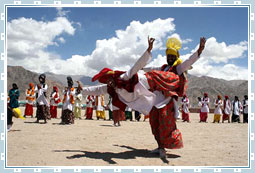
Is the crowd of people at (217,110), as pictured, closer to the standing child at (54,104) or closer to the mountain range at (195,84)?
the standing child at (54,104)

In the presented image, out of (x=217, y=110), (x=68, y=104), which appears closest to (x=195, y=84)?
(x=217, y=110)

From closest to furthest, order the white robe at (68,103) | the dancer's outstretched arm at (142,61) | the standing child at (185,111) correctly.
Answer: the dancer's outstretched arm at (142,61) → the white robe at (68,103) → the standing child at (185,111)

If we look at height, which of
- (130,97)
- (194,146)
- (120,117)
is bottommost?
(194,146)

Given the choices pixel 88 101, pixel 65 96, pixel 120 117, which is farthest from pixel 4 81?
pixel 88 101

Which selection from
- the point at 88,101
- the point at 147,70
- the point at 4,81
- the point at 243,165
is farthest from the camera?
the point at 88,101

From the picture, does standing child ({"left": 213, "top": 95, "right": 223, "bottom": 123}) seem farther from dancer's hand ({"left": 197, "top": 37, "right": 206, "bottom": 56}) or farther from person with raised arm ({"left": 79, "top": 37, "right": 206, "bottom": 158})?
dancer's hand ({"left": 197, "top": 37, "right": 206, "bottom": 56})

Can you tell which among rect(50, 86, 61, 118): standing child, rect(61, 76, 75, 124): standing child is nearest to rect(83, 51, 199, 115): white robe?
rect(61, 76, 75, 124): standing child

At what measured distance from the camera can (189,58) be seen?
5109mm

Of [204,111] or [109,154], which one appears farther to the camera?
[204,111]

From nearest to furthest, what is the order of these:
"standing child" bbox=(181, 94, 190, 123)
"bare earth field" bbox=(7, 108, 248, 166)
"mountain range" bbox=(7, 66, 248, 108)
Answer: "bare earth field" bbox=(7, 108, 248, 166), "standing child" bbox=(181, 94, 190, 123), "mountain range" bbox=(7, 66, 248, 108)

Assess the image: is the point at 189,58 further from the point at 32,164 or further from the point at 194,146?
the point at 32,164

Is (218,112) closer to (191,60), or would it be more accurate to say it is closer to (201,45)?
(191,60)

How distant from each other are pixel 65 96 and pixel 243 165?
8803mm

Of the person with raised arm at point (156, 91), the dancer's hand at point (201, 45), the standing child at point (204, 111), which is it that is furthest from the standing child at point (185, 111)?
the dancer's hand at point (201, 45)
